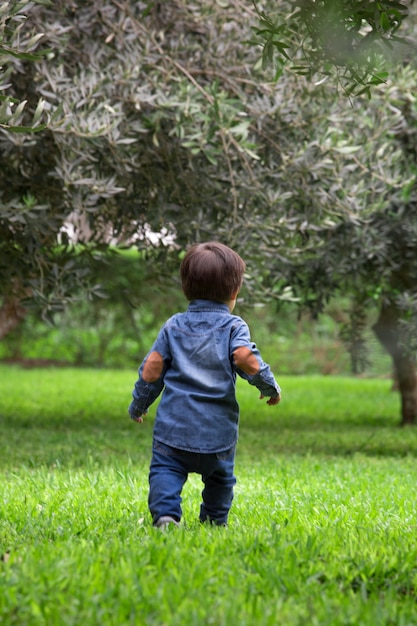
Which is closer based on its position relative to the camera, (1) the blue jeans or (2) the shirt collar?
(1) the blue jeans

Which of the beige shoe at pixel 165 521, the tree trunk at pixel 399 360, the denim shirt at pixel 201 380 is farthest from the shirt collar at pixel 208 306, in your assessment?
the tree trunk at pixel 399 360

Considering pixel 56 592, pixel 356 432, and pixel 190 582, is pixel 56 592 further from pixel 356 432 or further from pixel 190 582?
pixel 356 432

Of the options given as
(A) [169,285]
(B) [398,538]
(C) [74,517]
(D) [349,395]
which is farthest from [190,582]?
(D) [349,395]

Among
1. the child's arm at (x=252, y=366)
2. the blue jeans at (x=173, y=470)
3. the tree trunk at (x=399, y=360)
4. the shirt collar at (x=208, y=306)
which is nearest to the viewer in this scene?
the child's arm at (x=252, y=366)

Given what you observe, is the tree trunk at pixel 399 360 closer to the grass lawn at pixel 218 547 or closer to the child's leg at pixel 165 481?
the grass lawn at pixel 218 547

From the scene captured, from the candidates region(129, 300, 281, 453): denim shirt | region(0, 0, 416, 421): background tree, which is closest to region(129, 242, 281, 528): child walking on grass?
region(129, 300, 281, 453): denim shirt

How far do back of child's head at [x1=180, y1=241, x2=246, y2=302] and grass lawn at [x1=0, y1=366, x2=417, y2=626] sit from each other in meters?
1.09

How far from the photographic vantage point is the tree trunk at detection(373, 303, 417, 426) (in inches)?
430

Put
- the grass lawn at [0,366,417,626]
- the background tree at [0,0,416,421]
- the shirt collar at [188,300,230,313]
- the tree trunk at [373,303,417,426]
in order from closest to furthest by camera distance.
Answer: the grass lawn at [0,366,417,626]
the shirt collar at [188,300,230,313]
the background tree at [0,0,416,421]
the tree trunk at [373,303,417,426]

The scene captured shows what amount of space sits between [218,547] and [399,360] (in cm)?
818

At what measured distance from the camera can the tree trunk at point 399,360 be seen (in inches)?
430

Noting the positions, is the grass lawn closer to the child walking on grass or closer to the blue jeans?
the blue jeans

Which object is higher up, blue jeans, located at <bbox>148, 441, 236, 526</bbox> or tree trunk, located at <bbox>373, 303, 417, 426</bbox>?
blue jeans, located at <bbox>148, 441, 236, 526</bbox>

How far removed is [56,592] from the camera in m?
2.79
